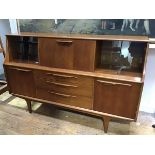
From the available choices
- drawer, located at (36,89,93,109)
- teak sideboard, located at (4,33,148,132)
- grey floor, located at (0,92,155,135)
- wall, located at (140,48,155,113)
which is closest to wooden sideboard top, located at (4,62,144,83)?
teak sideboard, located at (4,33,148,132)

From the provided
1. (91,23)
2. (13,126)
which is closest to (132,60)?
(91,23)

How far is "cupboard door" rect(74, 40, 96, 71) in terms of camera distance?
1.65 meters

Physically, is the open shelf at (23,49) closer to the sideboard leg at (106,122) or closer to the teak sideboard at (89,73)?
the teak sideboard at (89,73)

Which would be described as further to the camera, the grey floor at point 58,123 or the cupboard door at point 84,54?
the grey floor at point 58,123

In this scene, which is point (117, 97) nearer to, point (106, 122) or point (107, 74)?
point (107, 74)

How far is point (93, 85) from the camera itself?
1.71m

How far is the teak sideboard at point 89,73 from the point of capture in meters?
1.63

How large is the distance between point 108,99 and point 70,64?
0.53m

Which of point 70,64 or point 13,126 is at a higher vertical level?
point 70,64

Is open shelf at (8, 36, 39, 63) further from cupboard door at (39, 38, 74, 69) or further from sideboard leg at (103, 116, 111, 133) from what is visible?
sideboard leg at (103, 116, 111, 133)

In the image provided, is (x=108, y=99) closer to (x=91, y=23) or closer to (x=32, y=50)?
(x=91, y=23)

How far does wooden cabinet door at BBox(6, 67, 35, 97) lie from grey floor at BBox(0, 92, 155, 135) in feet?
1.05

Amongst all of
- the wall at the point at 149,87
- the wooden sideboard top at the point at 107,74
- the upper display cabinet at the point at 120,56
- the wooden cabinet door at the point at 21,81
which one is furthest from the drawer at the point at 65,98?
the wall at the point at 149,87

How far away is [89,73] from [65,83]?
0.29 m
